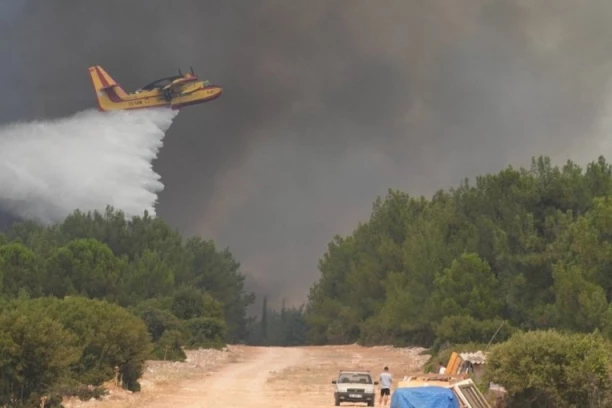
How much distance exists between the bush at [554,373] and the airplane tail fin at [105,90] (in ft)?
199

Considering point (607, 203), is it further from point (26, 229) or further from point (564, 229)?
point (26, 229)

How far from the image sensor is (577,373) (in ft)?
93.2

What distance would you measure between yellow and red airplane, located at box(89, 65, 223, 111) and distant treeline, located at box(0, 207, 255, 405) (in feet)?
41.9

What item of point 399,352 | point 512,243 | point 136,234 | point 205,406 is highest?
point 136,234

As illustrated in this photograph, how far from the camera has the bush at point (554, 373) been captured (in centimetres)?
2847

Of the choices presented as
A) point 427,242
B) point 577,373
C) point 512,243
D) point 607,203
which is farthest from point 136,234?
point 577,373

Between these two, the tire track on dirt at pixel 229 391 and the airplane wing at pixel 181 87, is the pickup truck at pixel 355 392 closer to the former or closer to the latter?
the tire track on dirt at pixel 229 391

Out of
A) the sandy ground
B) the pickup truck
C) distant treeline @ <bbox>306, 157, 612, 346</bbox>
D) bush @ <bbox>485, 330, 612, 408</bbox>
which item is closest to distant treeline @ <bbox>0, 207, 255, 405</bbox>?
the sandy ground

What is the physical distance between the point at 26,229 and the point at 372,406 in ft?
328

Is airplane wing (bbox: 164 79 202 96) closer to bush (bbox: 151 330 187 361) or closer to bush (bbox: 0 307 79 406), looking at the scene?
bush (bbox: 151 330 187 361)

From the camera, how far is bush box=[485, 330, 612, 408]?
28469 mm

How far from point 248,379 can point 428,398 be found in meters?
27.3

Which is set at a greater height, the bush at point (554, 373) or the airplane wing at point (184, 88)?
the airplane wing at point (184, 88)

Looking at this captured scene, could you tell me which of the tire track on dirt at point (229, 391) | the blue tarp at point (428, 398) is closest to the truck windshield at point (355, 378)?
the tire track on dirt at point (229, 391)
